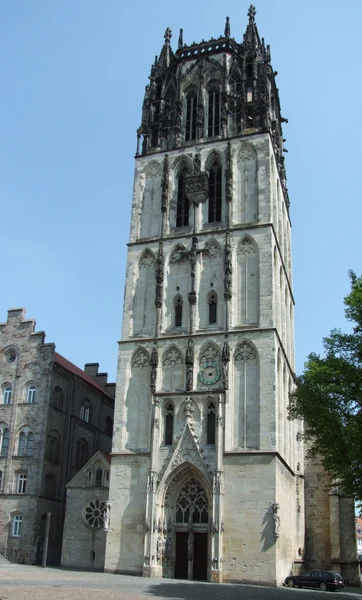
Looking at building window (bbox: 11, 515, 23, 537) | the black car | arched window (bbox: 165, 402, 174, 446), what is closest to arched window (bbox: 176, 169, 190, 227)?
arched window (bbox: 165, 402, 174, 446)

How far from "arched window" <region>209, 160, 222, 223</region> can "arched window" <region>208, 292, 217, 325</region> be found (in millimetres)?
4775

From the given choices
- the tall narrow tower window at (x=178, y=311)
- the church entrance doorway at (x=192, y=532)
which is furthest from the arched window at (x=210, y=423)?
the tall narrow tower window at (x=178, y=311)

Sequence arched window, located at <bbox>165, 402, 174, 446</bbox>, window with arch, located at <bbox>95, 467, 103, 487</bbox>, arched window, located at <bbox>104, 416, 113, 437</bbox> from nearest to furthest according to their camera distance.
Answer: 1. arched window, located at <bbox>165, 402, 174, 446</bbox>
2. window with arch, located at <bbox>95, 467, 103, 487</bbox>
3. arched window, located at <bbox>104, 416, 113, 437</bbox>

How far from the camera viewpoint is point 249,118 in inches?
1549

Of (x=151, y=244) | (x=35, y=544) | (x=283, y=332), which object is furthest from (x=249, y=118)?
(x=35, y=544)

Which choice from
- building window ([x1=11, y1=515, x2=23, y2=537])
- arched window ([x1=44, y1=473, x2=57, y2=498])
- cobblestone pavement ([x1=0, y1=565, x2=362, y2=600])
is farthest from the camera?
arched window ([x1=44, y1=473, x2=57, y2=498])

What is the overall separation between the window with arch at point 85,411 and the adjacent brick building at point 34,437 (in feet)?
0.23

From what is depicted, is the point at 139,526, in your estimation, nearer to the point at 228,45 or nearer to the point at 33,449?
the point at 33,449

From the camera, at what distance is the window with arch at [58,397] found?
41.9 metres

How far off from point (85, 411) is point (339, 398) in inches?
1005

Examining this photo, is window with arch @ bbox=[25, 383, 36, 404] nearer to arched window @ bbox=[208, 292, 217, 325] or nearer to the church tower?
the church tower

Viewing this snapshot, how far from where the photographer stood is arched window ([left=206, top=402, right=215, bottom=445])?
3155cm

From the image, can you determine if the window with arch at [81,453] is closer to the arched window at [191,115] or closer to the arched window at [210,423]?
the arched window at [210,423]

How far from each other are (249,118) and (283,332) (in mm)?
13146
